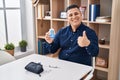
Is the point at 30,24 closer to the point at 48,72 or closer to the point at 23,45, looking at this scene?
the point at 23,45

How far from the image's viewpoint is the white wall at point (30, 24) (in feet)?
11.0

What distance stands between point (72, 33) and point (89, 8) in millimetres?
739

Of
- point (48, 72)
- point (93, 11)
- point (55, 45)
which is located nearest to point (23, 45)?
point (55, 45)

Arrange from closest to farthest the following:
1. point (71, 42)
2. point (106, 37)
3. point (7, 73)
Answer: point (7, 73) < point (71, 42) < point (106, 37)

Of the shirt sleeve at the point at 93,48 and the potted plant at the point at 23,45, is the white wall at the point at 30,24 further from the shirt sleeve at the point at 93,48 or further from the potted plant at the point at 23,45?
the shirt sleeve at the point at 93,48

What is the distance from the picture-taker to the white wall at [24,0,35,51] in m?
3.37

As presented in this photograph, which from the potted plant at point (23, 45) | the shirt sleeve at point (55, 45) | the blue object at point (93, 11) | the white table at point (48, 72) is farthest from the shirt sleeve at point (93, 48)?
the potted plant at point (23, 45)

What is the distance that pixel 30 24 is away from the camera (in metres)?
3.43

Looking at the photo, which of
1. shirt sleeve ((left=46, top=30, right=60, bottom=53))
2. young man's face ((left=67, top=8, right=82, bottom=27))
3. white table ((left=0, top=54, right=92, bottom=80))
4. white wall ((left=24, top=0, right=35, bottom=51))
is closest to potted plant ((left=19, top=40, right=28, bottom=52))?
white wall ((left=24, top=0, right=35, bottom=51))

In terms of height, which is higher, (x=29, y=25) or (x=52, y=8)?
(x=52, y=8)

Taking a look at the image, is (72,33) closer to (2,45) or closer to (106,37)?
(106,37)

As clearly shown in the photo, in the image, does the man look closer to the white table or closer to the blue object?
the white table

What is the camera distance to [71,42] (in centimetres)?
208

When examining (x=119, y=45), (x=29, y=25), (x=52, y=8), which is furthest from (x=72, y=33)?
(x=29, y=25)
